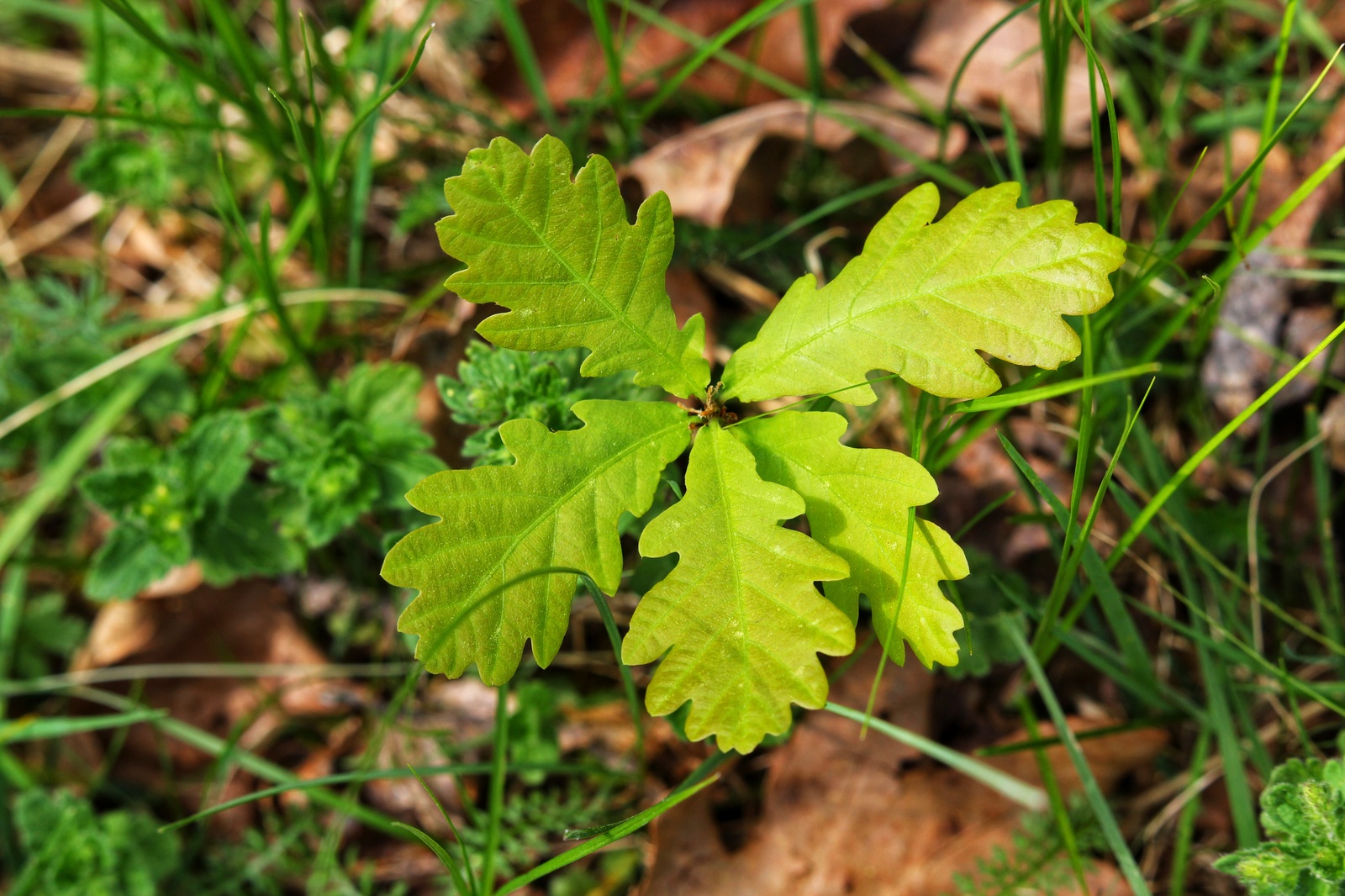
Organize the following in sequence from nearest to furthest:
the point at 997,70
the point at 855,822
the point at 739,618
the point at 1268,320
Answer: the point at 739,618, the point at 855,822, the point at 1268,320, the point at 997,70

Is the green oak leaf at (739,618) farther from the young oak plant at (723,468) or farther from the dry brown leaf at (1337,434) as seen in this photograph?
the dry brown leaf at (1337,434)

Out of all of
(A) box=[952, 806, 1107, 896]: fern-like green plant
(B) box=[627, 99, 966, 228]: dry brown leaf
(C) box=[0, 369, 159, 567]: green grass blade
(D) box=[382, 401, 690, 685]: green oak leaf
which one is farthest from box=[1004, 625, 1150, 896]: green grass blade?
(C) box=[0, 369, 159, 567]: green grass blade

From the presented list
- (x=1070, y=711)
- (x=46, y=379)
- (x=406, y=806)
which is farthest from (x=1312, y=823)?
(x=46, y=379)

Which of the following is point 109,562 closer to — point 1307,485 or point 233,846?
point 233,846

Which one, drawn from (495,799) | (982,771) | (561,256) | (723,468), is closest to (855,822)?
(982,771)

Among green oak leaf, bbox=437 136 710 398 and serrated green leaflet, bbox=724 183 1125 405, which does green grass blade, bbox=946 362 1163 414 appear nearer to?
serrated green leaflet, bbox=724 183 1125 405

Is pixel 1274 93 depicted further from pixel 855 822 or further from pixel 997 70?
pixel 855 822

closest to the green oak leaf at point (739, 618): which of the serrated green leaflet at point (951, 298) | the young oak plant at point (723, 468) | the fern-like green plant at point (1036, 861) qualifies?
the young oak plant at point (723, 468)
